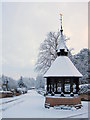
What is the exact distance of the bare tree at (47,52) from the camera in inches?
1428

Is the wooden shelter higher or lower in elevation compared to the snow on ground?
higher

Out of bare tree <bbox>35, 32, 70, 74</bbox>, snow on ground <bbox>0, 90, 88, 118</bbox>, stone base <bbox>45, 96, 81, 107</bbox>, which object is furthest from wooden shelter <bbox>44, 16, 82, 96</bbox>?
bare tree <bbox>35, 32, 70, 74</bbox>

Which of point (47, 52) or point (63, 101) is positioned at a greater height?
point (47, 52)

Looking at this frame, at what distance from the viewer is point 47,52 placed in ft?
120

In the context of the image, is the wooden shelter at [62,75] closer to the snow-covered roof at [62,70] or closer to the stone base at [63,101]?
the snow-covered roof at [62,70]

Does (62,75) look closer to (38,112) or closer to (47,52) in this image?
(38,112)

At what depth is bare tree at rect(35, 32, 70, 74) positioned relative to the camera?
119ft

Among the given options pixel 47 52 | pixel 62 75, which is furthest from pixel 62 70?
pixel 47 52

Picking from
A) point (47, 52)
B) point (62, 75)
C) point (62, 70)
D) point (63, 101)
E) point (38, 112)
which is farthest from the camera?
point (47, 52)

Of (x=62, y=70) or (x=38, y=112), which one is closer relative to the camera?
(x=38, y=112)

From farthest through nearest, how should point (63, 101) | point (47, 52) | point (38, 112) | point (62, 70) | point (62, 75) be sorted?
point (47, 52) < point (62, 70) < point (62, 75) < point (63, 101) < point (38, 112)

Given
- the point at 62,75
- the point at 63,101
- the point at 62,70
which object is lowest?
the point at 63,101

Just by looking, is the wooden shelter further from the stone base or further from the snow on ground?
the snow on ground

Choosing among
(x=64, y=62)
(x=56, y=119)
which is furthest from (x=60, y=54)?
(x=56, y=119)
